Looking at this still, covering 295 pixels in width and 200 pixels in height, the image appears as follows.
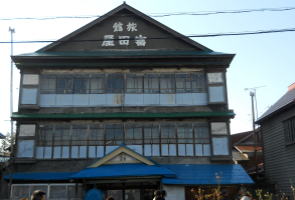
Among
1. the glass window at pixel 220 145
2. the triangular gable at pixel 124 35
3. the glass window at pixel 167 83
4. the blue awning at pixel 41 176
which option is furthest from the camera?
the triangular gable at pixel 124 35

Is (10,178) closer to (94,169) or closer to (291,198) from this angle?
(94,169)

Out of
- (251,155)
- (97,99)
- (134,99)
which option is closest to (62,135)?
(97,99)

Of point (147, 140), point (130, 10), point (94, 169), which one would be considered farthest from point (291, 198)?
point (130, 10)

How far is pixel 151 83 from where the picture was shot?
69.3 feet

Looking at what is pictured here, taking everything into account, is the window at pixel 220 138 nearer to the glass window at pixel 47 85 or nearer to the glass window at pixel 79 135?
the glass window at pixel 79 135

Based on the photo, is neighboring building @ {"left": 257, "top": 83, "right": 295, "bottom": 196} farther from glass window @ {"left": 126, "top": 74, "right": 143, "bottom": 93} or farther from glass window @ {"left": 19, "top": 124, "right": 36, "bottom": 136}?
glass window @ {"left": 19, "top": 124, "right": 36, "bottom": 136}

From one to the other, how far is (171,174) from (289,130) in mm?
7827

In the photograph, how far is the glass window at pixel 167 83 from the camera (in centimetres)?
2097

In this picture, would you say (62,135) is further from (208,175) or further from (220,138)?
(220,138)

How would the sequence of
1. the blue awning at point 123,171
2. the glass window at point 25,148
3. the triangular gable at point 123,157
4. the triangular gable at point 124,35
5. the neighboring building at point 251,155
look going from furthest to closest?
the neighboring building at point 251,155 → the triangular gable at point 124,35 → the glass window at point 25,148 → the triangular gable at point 123,157 → the blue awning at point 123,171

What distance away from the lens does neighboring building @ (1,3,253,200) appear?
63.7ft

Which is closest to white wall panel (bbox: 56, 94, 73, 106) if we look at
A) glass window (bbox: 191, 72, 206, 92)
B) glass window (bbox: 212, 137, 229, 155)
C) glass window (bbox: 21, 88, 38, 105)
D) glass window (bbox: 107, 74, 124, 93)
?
glass window (bbox: 21, 88, 38, 105)

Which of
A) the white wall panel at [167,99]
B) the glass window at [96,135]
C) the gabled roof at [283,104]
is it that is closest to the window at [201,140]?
the white wall panel at [167,99]

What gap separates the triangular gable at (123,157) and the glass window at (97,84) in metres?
4.14
